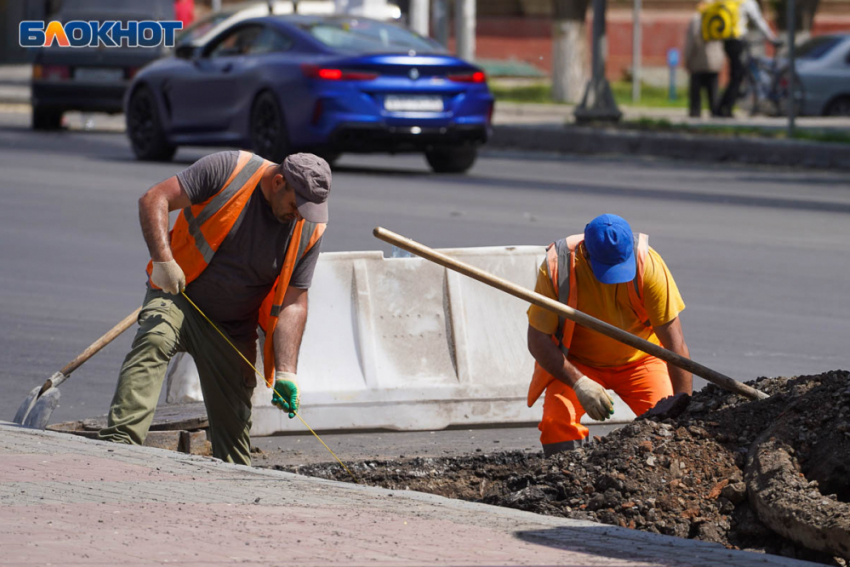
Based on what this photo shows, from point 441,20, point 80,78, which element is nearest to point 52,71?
point 80,78

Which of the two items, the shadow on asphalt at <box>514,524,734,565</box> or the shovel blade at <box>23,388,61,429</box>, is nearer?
the shadow on asphalt at <box>514,524,734,565</box>

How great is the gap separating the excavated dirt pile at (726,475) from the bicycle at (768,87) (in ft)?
61.7

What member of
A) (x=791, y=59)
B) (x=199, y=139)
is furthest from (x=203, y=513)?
(x=791, y=59)

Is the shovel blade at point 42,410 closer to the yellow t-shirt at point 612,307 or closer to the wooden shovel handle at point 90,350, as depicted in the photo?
the wooden shovel handle at point 90,350

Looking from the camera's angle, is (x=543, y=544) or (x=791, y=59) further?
(x=791, y=59)

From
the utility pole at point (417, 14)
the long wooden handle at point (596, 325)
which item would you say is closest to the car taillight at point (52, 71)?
the utility pole at point (417, 14)

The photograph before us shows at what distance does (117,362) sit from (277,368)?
2.23m

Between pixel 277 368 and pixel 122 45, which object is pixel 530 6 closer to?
pixel 122 45

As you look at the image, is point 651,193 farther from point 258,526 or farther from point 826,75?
point 826,75

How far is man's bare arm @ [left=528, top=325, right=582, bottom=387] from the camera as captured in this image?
19.5 feet

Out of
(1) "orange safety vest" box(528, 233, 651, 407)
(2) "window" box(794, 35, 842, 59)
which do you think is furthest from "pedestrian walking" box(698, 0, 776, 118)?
(1) "orange safety vest" box(528, 233, 651, 407)

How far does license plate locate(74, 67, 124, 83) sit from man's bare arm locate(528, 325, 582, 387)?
1565cm

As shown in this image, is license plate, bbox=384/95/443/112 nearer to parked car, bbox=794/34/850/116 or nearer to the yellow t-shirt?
the yellow t-shirt

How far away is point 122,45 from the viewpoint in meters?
21.0
